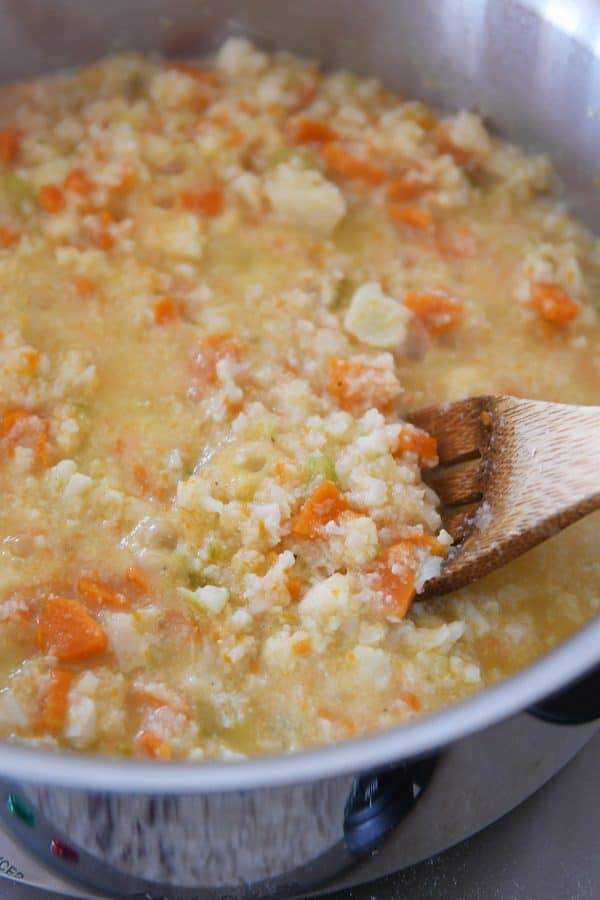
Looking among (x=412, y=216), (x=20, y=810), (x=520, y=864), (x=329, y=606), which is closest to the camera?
(x=20, y=810)

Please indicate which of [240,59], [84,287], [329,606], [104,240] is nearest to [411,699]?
[329,606]

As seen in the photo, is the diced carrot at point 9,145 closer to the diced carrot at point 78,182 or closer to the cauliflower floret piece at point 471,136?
the diced carrot at point 78,182

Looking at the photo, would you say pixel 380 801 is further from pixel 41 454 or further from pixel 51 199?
pixel 51 199

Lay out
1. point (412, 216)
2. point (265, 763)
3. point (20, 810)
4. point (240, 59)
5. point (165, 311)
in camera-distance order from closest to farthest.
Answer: point (265, 763) < point (20, 810) < point (165, 311) < point (412, 216) < point (240, 59)

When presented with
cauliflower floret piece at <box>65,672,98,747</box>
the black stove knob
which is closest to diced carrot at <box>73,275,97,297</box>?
cauliflower floret piece at <box>65,672,98,747</box>

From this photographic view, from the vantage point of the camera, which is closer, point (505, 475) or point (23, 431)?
point (505, 475)

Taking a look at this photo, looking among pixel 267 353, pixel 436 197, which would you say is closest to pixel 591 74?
pixel 436 197

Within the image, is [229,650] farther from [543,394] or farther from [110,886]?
[543,394]

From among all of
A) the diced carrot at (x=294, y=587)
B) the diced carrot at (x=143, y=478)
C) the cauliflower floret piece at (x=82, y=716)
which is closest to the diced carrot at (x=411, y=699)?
the diced carrot at (x=294, y=587)
